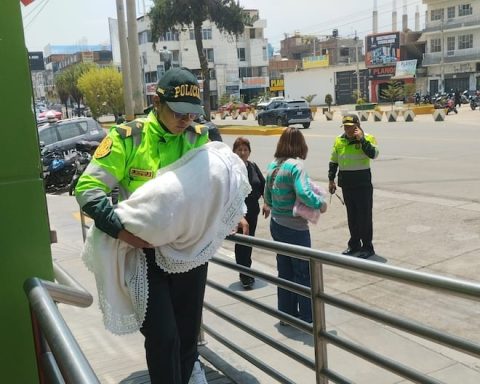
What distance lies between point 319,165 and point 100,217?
13.2m

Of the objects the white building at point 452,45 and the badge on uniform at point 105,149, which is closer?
the badge on uniform at point 105,149

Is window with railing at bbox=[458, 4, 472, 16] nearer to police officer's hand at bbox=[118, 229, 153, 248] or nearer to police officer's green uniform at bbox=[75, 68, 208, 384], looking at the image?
police officer's green uniform at bbox=[75, 68, 208, 384]

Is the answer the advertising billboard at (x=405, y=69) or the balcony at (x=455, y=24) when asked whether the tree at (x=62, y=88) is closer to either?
the advertising billboard at (x=405, y=69)

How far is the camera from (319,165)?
1534 cm

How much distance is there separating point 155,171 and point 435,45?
6961 cm

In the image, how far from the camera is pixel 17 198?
2.23 m

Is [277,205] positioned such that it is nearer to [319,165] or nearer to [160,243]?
[160,243]

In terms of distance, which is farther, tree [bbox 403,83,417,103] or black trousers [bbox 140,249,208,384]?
tree [bbox 403,83,417,103]

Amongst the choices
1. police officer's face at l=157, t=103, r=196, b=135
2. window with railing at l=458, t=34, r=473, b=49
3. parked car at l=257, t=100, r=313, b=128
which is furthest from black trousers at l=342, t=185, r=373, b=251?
window with railing at l=458, t=34, r=473, b=49

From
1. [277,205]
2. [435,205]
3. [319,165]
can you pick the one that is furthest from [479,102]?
[277,205]

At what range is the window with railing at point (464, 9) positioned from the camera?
206 feet

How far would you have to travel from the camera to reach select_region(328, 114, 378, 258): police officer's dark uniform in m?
6.49

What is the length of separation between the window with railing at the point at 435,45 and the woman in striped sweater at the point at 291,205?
66.4 metres

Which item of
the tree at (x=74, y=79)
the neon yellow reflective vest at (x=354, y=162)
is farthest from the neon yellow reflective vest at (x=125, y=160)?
the tree at (x=74, y=79)
